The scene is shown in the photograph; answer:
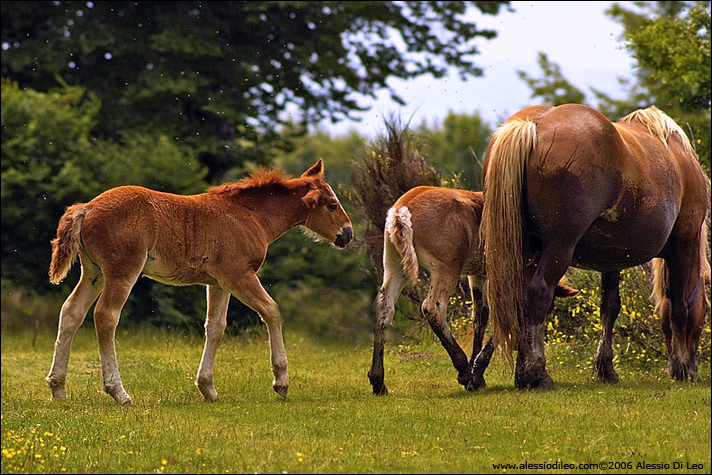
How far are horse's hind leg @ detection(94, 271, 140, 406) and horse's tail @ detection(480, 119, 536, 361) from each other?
3450mm

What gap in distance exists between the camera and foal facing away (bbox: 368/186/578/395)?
925 cm

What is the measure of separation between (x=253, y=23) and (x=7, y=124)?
670 cm

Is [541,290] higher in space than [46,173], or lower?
higher

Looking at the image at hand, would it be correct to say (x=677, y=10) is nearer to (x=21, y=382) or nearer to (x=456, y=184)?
(x=456, y=184)

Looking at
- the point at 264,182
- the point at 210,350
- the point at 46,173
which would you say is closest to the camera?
the point at 210,350

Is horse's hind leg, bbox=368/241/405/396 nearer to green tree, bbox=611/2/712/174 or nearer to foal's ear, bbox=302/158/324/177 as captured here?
foal's ear, bbox=302/158/324/177

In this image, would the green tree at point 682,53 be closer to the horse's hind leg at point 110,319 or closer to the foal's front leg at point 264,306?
the foal's front leg at point 264,306

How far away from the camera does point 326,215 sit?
988 cm

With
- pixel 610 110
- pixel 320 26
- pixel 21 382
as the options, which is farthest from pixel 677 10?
pixel 21 382

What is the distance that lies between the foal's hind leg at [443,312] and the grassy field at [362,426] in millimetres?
291

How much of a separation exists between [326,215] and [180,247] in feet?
5.66

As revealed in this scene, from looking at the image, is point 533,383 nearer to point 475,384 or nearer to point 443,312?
point 475,384

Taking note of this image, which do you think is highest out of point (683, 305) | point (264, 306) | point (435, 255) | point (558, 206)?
point (558, 206)

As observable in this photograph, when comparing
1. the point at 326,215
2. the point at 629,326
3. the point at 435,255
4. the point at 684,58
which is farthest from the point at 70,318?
the point at 684,58
